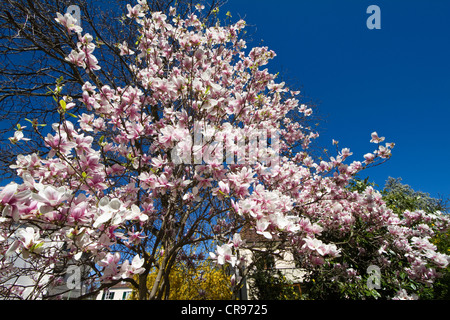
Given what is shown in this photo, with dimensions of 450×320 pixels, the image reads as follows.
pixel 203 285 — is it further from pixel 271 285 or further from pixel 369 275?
pixel 369 275

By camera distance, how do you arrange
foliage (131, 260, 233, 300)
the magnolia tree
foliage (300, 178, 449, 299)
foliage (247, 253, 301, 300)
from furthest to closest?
foliage (247, 253, 301, 300), foliage (131, 260, 233, 300), foliage (300, 178, 449, 299), the magnolia tree

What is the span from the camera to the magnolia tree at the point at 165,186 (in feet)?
3.72

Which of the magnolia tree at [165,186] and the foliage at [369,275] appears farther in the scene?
the foliage at [369,275]

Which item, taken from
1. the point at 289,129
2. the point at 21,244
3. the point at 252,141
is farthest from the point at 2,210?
the point at 289,129

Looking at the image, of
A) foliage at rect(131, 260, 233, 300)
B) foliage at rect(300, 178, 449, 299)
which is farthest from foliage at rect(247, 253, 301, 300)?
foliage at rect(300, 178, 449, 299)

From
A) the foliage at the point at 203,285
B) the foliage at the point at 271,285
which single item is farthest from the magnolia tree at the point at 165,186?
the foliage at the point at 271,285

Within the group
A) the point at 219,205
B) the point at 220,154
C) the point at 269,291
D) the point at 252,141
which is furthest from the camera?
the point at 269,291

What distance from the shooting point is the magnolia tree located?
1134 millimetres

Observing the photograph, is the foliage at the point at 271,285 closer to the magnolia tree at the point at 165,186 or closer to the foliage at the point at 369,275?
the foliage at the point at 369,275

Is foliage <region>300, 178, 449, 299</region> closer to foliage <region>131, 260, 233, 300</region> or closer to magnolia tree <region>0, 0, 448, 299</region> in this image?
magnolia tree <region>0, 0, 448, 299</region>

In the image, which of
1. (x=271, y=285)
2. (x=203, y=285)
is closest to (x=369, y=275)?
(x=271, y=285)
